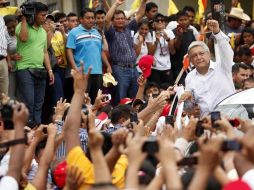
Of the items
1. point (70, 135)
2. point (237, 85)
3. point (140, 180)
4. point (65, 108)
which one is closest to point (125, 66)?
point (237, 85)

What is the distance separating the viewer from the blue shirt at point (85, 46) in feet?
42.7

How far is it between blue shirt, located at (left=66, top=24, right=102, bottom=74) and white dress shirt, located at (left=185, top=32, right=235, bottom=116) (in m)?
3.01

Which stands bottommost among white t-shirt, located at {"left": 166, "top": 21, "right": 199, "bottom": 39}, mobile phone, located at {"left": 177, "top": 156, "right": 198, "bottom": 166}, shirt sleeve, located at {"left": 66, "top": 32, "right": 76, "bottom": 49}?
white t-shirt, located at {"left": 166, "top": 21, "right": 199, "bottom": 39}

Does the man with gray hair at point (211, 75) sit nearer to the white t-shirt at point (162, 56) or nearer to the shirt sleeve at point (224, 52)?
the shirt sleeve at point (224, 52)

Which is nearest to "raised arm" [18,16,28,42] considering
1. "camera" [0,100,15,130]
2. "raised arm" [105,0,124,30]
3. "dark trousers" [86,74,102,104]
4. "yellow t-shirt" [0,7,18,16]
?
"yellow t-shirt" [0,7,18,16]

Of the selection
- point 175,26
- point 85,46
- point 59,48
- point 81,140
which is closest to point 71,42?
point 85,46

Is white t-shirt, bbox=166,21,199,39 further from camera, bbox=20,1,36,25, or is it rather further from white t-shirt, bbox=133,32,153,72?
camera, bbox=20,1,36,25

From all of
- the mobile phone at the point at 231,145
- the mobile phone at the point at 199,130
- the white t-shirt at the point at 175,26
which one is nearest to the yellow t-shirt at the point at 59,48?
A: the white t-shirt at the point at 175,26

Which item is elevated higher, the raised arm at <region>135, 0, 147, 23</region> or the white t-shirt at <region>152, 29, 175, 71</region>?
the raised arm at <region>135, 0, 147, 23</region>

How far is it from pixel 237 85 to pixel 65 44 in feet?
10.3

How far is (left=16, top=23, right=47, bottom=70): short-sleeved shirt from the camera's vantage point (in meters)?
12.4

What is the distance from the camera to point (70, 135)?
6.62m

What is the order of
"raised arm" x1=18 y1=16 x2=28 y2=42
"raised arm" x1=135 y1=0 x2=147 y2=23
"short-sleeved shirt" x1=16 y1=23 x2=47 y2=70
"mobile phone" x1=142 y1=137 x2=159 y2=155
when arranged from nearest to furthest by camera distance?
1. "mobile phone" x1=142 y1=137 x2=159 y2=155
2. "raised arm" x1=18 y1=16 x2=28 y2=42
3. "short-sleeved shirt" x1=16 y1=23 x2=47 y2=70
4. "raised arm" x1=135 y1=0 x2=147 y2=23

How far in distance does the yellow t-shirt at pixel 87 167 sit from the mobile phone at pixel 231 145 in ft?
3.83
